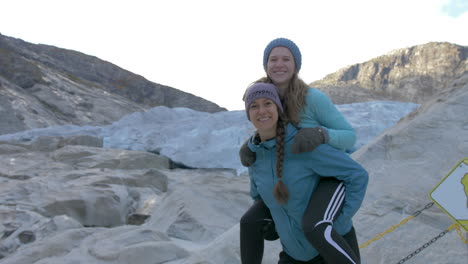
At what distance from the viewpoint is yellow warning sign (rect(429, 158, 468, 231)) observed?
221 centimetres

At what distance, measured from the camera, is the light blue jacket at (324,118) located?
1.93 m

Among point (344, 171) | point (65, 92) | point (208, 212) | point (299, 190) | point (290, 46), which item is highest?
point (290, 46)

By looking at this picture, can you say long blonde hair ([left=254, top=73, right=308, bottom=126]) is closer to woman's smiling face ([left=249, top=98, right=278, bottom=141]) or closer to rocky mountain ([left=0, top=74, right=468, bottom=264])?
woman's smiling face ([left=249, top=98, right=278, bottom=141])

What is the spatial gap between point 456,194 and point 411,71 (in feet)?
162

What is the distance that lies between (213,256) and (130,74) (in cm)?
3840

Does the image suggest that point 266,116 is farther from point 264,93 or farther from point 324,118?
point 324,118

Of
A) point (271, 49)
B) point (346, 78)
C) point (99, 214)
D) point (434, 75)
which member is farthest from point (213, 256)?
point (346, 78)

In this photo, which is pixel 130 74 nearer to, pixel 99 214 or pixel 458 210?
pixel 99 214

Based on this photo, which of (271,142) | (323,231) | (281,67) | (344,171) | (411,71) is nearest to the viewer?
(323,231)

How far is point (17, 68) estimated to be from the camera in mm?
27031

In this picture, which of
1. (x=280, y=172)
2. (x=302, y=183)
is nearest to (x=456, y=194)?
(x=302, y=183)

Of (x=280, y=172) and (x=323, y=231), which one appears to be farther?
(x=280, y=172)

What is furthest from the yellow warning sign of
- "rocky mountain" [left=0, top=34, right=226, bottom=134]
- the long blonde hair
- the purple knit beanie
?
"rocky mountain" [left=0, top=34, right=226, bottom=134]

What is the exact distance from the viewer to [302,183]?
1.91 metres
